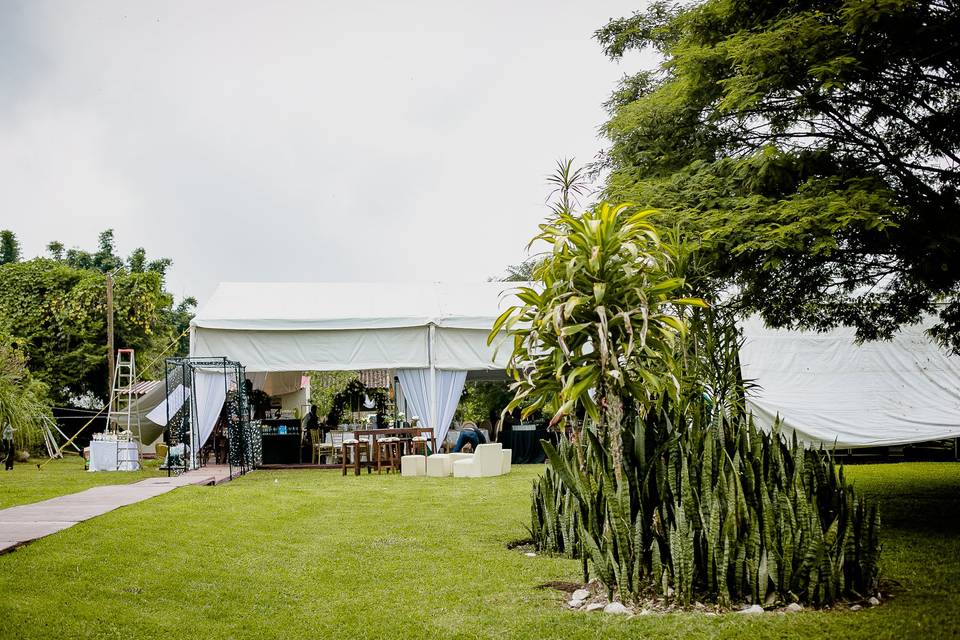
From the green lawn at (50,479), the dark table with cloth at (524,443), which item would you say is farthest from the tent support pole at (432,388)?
the green lawn at (50,479)

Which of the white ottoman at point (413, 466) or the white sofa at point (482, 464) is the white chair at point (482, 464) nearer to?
the white sofa at point (482, 464)

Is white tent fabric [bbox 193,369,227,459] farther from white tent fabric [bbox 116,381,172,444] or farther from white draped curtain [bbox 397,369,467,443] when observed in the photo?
white draped curtain [bbox 397,369,467,443]

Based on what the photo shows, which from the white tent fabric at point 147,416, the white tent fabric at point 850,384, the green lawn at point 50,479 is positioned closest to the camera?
the green lawn at point 50,479

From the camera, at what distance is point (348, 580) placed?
18.4 feet

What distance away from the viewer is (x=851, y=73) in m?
6.71

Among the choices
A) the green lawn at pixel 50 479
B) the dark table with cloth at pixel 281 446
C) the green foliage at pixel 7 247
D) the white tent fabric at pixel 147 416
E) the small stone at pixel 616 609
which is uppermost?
the green foliage at pixel 7 247

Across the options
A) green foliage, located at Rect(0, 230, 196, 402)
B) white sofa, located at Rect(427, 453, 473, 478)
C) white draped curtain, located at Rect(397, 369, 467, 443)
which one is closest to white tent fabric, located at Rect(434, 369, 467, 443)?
white draped curtain, located at Rect(397, 369, 467, 443)

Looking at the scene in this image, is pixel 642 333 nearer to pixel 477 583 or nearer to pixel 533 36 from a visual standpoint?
pixel 477 583

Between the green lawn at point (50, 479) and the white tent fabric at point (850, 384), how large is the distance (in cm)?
1059

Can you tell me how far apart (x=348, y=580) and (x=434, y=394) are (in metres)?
10.4

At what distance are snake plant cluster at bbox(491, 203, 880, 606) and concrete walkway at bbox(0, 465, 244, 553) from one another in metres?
4.29

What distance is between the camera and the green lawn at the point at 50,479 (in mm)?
10055

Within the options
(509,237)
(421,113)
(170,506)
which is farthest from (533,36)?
(509,237)

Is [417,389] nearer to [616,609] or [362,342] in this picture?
[362,342]
